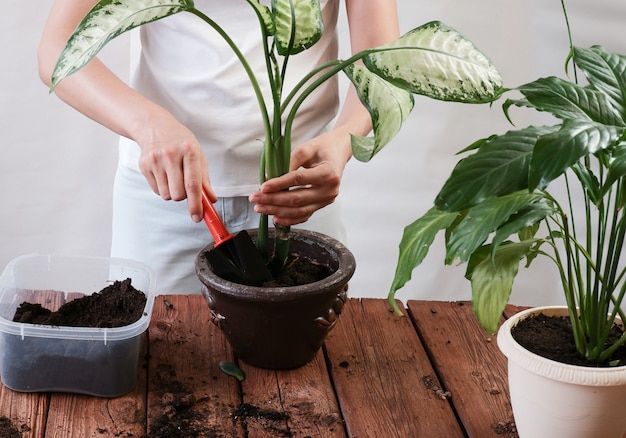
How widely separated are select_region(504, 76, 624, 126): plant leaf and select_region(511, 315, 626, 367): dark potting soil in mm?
294

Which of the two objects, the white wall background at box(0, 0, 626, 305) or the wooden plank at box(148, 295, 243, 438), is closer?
the wooden plank at box(148, 295, 243, 438)

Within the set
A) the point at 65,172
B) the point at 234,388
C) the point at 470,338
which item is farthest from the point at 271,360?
the point at 65,172

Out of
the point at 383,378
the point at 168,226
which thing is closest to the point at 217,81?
the point at 168,226

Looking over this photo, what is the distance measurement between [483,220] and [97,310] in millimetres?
587

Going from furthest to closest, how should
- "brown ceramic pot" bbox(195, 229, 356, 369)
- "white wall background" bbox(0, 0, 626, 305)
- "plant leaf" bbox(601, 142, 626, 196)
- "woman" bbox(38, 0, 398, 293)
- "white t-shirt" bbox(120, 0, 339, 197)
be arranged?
1. "white wall background" bbox(0, 0, 626, 305)
2. "white t-shirt" bbox(120, 0, 339, 197)
3. "woman" bbox(38, 0, 398, 293)
4. "brown ceramic pot" bbox(195, 229, 356, 369)
5. "plant leaf" bbox(601, 142, 626, 196)

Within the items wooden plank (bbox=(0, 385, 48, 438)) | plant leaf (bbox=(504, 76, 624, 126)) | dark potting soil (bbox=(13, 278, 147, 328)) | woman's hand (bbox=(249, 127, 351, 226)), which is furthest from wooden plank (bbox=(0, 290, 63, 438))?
plant leaf (bbox=(504, 76, 624, 126))

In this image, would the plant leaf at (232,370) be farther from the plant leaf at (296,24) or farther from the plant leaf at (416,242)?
the plant leaf at (296,24)

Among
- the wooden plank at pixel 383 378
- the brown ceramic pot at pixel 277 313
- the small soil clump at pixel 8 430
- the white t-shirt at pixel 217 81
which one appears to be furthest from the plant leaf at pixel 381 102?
the small soil clump at pixel 8 430

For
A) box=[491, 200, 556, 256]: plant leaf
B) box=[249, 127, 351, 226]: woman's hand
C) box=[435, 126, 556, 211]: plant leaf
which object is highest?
box=[435, 126, 556, 211]: plant leaf

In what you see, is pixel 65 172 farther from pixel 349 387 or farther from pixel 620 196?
pixel 620 196

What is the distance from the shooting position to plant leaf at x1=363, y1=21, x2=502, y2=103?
1007 millimetres

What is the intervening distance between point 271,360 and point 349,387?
0.40ft

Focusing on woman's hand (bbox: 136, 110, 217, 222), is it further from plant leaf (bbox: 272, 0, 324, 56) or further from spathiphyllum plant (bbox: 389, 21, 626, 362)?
spathiphyllum plant (bbox: 389, 21, 626, 362)

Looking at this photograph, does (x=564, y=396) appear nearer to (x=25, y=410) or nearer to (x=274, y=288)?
(x=274, y=288)
